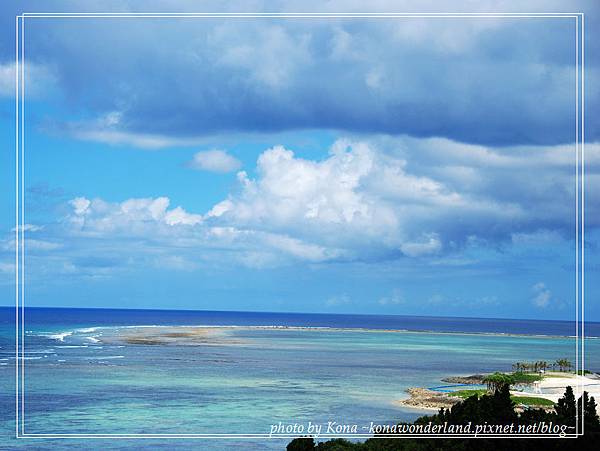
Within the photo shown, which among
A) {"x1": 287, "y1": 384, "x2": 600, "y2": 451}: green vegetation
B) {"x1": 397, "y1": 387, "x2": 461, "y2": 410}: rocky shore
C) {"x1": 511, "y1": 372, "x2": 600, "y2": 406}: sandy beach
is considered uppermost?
{"x1": 287, "y1": 384, "x2": 600, "y2": 451}: green vegetation

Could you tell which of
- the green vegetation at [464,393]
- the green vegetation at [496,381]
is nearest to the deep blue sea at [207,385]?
the green vegetation at [464,393]

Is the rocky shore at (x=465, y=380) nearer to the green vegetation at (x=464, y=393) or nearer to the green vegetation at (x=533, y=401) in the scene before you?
the green vegetation at (x=464, y=393)

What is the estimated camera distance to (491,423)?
8.92 meters

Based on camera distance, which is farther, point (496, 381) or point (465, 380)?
point (465, 380)

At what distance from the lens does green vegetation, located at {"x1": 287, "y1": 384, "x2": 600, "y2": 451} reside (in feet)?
27.5

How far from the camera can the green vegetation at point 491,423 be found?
27.5 feet

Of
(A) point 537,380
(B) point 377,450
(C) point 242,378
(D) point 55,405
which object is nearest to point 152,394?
(D) point 55,405

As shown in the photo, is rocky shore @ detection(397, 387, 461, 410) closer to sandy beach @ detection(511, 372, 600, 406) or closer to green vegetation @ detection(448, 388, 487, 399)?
green vegetation @ detection(448, 388, 487, 399)

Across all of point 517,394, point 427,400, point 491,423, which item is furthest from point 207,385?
point 491,423

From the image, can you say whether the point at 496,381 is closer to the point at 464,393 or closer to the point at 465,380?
A: the point at 464,393

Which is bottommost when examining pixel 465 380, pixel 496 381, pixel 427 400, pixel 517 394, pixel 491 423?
pixel 465 380

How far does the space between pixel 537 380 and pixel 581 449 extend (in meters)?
20.7

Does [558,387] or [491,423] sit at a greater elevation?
[491,423]

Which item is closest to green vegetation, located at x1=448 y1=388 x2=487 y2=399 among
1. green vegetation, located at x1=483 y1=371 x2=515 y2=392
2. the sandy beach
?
Result: green vegetation, located at x1=483 y1=371 x2=515 y2=392
